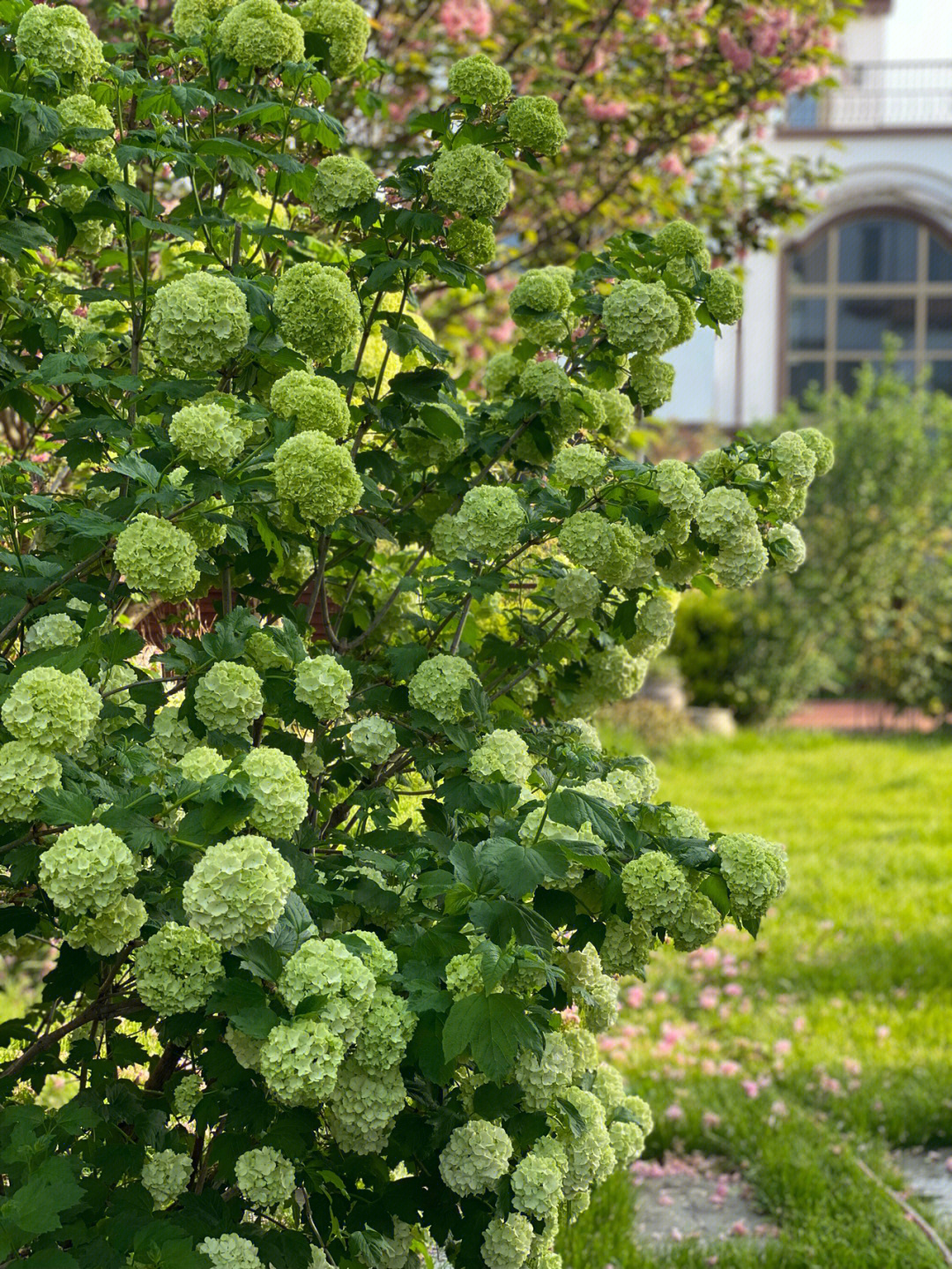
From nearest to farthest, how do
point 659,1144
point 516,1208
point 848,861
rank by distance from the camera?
1. point 516,1208
2. point 659,1144
3. point 848,861

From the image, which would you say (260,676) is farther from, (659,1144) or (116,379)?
(659,1144)

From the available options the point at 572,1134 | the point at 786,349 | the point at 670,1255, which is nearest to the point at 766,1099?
the point at 670,1255

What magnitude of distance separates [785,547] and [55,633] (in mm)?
1116

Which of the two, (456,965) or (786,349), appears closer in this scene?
(456,965)

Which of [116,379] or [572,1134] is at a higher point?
[116,379]

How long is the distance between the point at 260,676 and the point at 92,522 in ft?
0.95

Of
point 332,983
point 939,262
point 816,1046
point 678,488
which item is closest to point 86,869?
point 332,983

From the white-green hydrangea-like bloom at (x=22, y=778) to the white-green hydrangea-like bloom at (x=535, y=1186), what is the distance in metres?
0.71

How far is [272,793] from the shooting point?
4.41 feet

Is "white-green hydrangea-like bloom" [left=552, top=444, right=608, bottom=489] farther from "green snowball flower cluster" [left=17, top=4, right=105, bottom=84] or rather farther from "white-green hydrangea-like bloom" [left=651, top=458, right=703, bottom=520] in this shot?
"green snowball flower cluster" [left=17, top=4, right=105, bottom=84]

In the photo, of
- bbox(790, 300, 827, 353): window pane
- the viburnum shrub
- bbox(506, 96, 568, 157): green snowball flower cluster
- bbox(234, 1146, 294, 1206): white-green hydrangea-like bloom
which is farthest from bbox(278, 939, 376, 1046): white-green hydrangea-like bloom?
bbox(790, 300, 827, 353): window pane

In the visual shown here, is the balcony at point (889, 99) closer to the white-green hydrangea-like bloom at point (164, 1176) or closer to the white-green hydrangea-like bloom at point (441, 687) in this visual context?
Answer: the white-green hydrangea-like bloom at point (441, 687)

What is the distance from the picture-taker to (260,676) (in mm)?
1658

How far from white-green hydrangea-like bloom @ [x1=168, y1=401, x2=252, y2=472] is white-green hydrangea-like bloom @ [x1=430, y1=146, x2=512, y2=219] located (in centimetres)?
52
